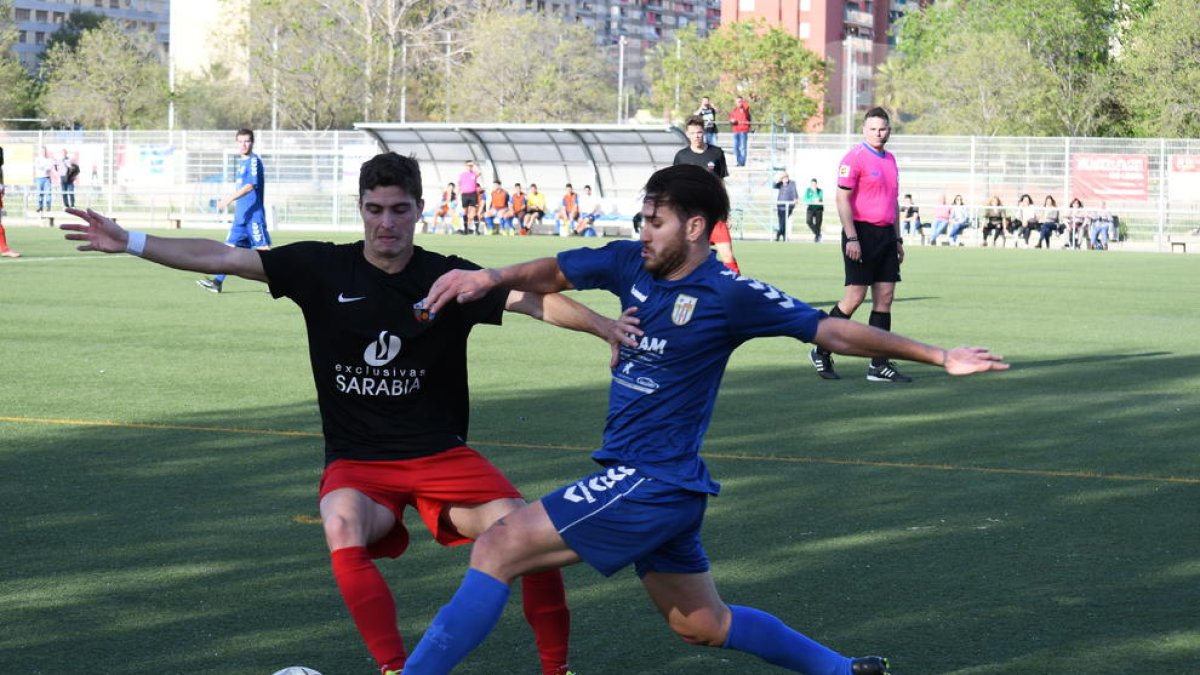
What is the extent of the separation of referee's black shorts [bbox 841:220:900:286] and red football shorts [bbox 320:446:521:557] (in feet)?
26.7

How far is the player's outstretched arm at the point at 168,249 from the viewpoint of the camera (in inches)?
202

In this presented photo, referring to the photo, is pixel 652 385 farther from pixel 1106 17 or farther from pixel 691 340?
pixel 1106 17

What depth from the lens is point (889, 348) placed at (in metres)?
4.48

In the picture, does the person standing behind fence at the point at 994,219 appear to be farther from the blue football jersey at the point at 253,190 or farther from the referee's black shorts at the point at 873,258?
the referee's black shorts at the point at 873,258

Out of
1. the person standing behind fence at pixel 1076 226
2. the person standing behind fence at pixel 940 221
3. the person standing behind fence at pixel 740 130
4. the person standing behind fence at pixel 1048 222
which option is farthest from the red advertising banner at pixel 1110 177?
the person standing behind fence at pixel 740 130

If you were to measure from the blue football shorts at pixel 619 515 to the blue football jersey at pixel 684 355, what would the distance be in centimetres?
7

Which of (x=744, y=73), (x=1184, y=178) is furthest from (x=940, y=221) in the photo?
(x=744, y=73)

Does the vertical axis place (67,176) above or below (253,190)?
above

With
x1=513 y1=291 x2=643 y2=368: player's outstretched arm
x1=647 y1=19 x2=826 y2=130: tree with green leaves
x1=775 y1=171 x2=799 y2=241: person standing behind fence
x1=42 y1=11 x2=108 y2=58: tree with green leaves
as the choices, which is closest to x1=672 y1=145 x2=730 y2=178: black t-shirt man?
x1=513 y1=291 x2=643 y2=368: player's outstretched arm

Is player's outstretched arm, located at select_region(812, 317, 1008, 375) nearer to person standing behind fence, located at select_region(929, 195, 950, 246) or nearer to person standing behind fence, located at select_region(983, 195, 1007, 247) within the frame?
person standing behind fence, located at select_region(929, 195, 950, 246)

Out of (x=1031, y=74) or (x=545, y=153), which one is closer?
(x=545, y=153)

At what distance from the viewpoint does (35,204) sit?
51.4m

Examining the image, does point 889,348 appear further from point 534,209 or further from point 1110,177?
point 1110,177

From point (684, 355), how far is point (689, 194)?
44 cm
